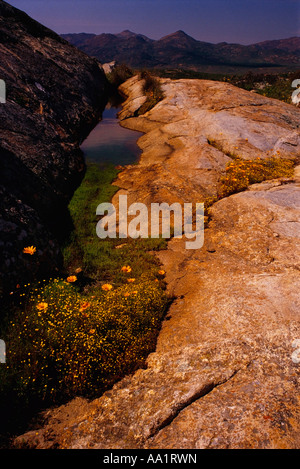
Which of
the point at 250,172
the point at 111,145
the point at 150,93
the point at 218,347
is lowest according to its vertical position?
the point at 218,347

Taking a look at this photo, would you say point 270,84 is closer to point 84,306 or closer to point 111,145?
point 111,145

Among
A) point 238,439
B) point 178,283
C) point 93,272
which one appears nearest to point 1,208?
point 93,272

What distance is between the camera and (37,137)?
30.0 ft

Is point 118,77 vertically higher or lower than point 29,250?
higher

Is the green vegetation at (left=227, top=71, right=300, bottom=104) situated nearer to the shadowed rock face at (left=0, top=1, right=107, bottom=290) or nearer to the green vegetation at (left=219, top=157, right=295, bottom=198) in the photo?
the green vegetation at (left=219, top=157, right=295, bottom=198)

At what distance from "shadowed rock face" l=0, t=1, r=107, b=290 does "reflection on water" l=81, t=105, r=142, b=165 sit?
61cm

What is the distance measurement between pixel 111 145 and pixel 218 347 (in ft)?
38.9

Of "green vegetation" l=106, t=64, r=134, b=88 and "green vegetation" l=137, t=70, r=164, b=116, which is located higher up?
"green vegetation" l=106, t=64, r=134, b=88

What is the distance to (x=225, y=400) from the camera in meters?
3.79

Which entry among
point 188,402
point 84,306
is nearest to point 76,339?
point 84,306

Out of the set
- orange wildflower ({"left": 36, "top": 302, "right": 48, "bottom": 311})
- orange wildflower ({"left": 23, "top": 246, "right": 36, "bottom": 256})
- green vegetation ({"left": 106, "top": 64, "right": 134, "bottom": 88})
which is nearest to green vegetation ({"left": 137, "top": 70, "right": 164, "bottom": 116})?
green vegetation ({"left": 106, "top": 64, "right": 134, "bottom": 88})

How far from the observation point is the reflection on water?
498 inches

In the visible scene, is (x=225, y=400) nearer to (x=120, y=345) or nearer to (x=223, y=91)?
(x=120, y=345)

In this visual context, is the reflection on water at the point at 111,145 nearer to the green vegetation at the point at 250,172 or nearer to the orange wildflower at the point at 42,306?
the green vegetation at the point at 250,172
